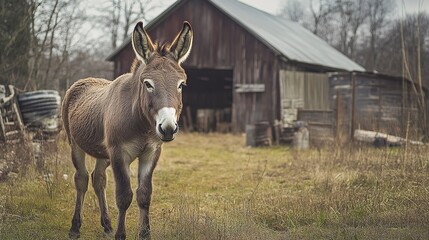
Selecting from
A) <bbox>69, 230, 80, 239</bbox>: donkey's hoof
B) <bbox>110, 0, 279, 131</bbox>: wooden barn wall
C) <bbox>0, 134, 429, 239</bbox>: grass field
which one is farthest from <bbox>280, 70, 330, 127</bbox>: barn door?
<bbox>69, 230, 80, 239</bbox>: donkey's hoof

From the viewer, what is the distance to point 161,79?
4441 millimetres

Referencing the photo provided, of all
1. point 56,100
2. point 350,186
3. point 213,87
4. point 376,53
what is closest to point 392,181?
point 350,186

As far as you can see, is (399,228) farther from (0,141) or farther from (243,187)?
(0,141)

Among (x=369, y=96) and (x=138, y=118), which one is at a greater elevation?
(x=369, y=96)

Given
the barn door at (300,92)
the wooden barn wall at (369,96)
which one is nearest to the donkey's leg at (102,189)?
the wooden barn wall at (369,96)

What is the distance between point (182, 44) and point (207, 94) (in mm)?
22552

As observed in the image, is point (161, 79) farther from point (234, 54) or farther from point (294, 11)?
point (294, 11)

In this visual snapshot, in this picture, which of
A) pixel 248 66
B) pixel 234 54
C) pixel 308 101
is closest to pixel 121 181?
pixel 248 66

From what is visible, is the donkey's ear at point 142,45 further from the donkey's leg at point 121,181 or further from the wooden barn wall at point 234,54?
the wooden barn wall at point 234,54

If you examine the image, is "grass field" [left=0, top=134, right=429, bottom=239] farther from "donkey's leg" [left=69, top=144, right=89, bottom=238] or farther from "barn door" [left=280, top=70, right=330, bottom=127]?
"barn door" [left=280, top=70, right=330, bottom=127]

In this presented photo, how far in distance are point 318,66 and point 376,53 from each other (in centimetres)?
2506

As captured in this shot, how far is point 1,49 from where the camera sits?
39.8 feet

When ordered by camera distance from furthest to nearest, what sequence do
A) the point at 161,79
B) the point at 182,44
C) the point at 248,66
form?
1. the point at 248,66
2. the point at 182,44
3. the point at 161,79

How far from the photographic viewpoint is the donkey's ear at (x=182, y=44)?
189 inches
